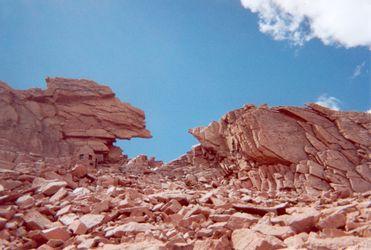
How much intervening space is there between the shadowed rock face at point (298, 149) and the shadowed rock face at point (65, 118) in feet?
28.5

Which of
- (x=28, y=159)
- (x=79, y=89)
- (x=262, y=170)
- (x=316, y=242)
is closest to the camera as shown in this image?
(x=316, y=242)

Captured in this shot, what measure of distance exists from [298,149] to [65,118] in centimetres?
1812

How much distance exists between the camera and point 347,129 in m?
24.1

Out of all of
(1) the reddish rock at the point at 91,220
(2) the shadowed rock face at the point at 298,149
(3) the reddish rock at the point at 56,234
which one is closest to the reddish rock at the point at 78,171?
(1) the reddish rock at the point at 91,220

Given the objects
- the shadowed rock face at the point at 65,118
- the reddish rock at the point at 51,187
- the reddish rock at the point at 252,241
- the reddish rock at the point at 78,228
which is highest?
the shadowed rock face at the point at 65,118

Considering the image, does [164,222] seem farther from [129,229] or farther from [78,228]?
[78,228]

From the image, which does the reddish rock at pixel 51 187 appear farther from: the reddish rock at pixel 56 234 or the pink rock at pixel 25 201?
the reddish rock at pixel 56 234

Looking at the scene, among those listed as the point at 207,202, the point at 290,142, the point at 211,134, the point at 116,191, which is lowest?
the point at 207,202

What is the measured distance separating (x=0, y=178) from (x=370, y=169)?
66.0 feet

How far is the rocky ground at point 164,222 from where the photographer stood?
630 cm

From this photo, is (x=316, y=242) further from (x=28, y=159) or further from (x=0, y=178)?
(x=28, y=159)

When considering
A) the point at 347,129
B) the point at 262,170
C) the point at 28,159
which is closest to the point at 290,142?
the point at 262,170

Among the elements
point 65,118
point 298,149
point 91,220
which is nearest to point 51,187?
point 91,220

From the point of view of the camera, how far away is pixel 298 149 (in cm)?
2325
